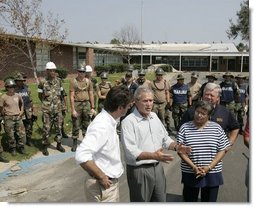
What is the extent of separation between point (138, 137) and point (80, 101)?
4.17 metres

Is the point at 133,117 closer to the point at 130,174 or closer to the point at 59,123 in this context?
the point at 130,174

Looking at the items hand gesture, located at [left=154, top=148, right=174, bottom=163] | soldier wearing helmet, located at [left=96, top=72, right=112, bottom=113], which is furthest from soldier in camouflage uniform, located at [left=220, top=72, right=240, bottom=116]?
hand gesture, located at [left=154, top=148, right=174, bottom=163]

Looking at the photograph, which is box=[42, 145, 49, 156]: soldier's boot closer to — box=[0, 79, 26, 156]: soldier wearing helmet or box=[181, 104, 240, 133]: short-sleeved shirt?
box=[0, 79, 26, 156]: soldier wearing helmet

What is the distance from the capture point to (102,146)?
2730 millimetres

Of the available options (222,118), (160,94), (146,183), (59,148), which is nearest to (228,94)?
(160,94)

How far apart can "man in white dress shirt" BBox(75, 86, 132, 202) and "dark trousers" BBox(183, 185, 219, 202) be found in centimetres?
94

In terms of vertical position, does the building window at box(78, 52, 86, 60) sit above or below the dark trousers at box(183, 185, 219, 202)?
above


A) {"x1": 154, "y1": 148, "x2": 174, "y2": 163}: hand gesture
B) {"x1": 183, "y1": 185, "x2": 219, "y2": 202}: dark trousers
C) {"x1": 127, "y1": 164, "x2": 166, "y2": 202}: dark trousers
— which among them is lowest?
{"x1": 183, "y1": 185, "x2": 219, "y2": 202}: dark trousers

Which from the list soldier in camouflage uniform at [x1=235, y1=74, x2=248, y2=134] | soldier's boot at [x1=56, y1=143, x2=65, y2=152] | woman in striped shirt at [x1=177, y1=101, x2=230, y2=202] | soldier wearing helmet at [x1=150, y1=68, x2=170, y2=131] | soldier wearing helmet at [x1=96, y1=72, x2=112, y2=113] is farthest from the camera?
soldier in camouflage uniform at [x1=235, y1=74, x2=248, y2=134]

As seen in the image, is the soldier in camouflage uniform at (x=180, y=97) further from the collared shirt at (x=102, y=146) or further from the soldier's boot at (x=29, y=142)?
the collared shirt at (x=102, y=146)

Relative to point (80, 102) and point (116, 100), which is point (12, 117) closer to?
point (80, 102)

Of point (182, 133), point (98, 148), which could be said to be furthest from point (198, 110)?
point (98, 148)

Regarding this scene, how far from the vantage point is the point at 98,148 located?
8.82 ft

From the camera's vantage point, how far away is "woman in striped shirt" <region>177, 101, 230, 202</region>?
11.1 ft
